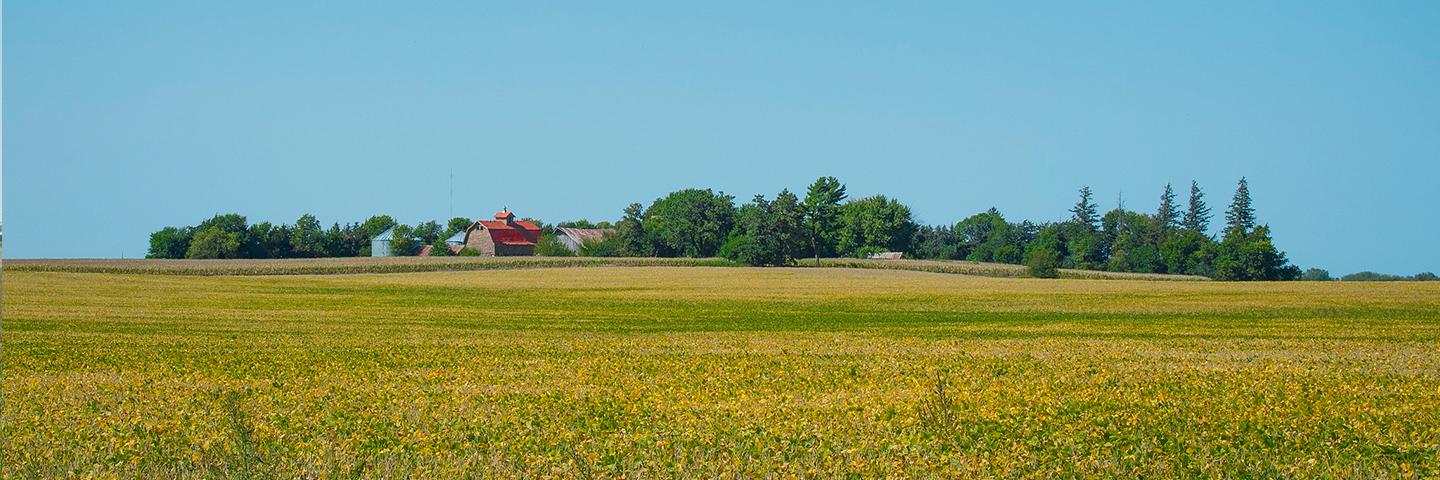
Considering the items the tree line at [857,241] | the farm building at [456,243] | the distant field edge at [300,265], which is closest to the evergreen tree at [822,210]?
the tree line at [857,241]

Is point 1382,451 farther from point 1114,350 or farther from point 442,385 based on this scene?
point 1114,350

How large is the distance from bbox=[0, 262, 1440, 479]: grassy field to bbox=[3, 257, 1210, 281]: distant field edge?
6356cm

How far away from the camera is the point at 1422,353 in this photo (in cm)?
3014

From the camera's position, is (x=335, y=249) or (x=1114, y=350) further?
(x=335, y=249)

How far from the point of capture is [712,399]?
18828 millimetres

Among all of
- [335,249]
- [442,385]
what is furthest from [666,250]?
[442,385]

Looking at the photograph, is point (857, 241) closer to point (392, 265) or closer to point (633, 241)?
point (633, 241)

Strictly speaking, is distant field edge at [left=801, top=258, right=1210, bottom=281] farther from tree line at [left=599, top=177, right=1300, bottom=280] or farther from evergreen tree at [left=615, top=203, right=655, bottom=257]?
evergreen tree at [left=615, top=203, right=655, bottom=257]

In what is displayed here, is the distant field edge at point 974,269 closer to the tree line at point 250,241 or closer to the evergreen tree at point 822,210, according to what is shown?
the evergreen tree at point 822,210

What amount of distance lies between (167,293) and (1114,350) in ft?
186

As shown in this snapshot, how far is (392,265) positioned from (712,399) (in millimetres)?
108932

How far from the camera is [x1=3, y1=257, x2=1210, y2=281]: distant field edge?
107 metres

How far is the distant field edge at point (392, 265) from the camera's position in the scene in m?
107

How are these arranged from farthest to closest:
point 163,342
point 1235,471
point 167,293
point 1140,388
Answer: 1. point 167,293
2. point 163,342
3. point 1140,388
4. point 1235,471
